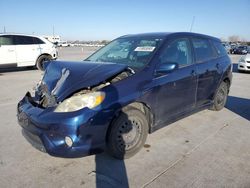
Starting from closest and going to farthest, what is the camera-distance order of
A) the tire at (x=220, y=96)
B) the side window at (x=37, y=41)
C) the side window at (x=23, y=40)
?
the tire at (x=220, y=96)
the side window at (x=23, y=40)
the side window at (x=37, y=41)

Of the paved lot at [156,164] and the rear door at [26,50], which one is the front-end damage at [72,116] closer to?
the paved lot at [156,164]

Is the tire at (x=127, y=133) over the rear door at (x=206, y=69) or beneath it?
beneath

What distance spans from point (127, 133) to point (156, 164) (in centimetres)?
57

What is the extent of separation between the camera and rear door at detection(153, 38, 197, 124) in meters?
3.60

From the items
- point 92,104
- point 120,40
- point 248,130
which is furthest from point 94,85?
point 248,130

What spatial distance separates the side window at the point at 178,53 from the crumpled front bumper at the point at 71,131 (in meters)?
1.41

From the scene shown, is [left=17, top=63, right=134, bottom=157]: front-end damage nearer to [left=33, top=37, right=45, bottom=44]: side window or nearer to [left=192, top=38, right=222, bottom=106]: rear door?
[left=192, top=38, right=222, bottom=106]: rear door

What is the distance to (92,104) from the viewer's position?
2828mm

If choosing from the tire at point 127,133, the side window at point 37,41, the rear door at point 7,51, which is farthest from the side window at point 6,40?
the tire at point 127,133

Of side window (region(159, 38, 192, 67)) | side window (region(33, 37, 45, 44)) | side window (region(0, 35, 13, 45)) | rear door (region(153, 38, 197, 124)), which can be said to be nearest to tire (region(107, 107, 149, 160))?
rear door (region(153, 38, 197, 124))

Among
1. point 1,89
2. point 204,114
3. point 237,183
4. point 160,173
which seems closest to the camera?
point 237,183

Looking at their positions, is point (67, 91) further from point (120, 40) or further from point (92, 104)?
point (120, 40)

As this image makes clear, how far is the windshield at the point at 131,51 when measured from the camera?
3.65 metres

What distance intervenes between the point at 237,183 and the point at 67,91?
230 cm
